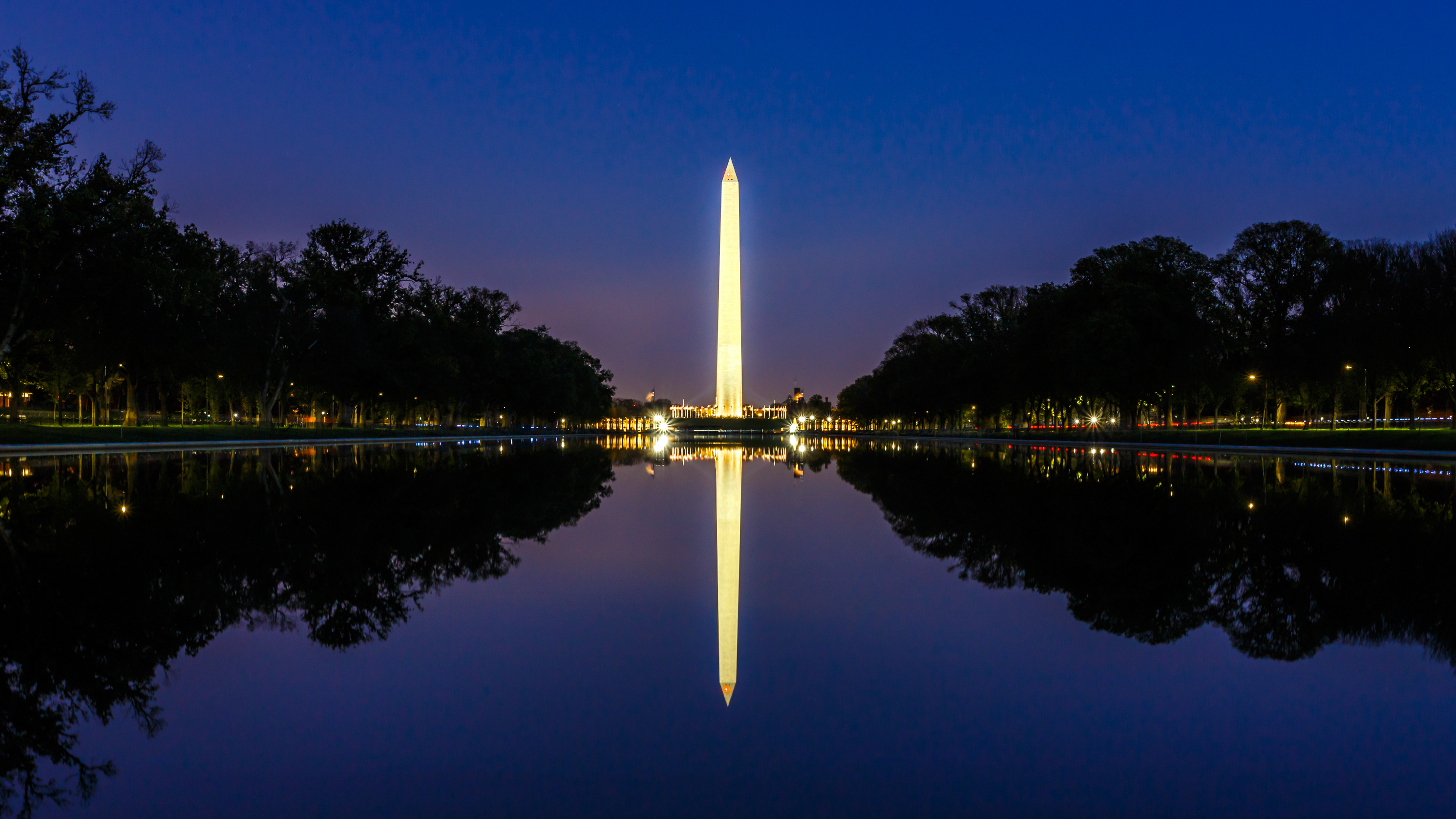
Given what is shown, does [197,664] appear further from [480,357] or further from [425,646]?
[480,357]

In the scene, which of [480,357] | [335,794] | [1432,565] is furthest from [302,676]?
[480,357]

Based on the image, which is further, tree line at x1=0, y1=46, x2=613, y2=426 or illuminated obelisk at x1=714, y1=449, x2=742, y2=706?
tree line at x1=0, y1=46, x2=613, y2=426

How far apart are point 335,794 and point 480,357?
213 ft

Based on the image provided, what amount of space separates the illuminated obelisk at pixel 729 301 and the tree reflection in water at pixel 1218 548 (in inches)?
2606

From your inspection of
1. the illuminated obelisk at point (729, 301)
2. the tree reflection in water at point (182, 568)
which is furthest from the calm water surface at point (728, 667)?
the illuminated obelisk at point (729, 301)

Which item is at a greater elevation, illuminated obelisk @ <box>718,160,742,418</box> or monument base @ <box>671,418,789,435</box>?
illuminated obelisk @ <box>718,160,742,418</box>

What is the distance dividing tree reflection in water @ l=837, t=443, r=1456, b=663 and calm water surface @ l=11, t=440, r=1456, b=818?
0.24 ft

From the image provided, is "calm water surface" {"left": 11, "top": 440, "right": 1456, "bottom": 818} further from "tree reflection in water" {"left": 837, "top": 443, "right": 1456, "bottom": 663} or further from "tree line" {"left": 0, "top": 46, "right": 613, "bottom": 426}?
"tree line" {"left": 0, "top": 46, "right": 613, "bottom": 426}

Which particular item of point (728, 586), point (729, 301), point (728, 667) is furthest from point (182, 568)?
point (729, 301)

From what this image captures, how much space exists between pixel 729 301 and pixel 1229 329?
45.6 m

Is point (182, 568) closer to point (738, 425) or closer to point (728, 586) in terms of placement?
point (728, 586)

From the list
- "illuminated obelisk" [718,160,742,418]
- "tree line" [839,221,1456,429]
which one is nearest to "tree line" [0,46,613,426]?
"illuminated obelisk" [718,160,742,418]

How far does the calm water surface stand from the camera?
159 inches

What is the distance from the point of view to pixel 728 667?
19.2 ft
